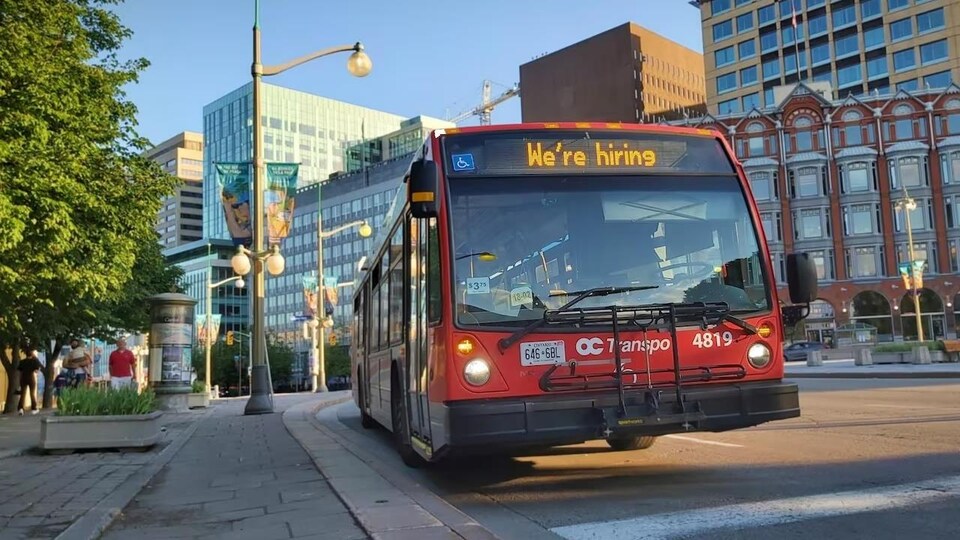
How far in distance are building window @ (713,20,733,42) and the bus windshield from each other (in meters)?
93.0

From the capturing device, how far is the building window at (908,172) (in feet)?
214

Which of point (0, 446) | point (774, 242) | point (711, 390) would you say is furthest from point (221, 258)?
point (711, 390)

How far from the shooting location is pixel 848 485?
6.35 metres

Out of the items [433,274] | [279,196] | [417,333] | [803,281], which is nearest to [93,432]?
[417,333]

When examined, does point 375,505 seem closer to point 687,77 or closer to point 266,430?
point 266,430

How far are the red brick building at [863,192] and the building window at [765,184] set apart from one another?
9cm

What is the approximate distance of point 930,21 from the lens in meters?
75.6

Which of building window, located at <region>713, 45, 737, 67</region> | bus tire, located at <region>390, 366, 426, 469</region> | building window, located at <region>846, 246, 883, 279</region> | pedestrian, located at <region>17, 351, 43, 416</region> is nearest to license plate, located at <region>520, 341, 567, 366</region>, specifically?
bus tire, located at <region>390, 366, 426, 469</region>

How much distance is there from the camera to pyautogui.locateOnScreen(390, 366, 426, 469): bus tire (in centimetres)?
858

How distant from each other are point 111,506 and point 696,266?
554 cm

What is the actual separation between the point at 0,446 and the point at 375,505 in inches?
309

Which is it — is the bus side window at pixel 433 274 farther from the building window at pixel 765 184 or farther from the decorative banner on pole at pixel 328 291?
the building window at pixel 765 184

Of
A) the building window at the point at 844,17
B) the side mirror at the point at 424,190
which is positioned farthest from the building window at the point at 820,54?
the side mirror at the point at 424,190

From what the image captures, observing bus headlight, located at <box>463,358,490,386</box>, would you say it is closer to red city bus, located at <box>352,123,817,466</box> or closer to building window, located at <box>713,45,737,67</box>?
red city bus, located at <box>352,123,817,466</box>
